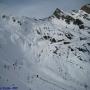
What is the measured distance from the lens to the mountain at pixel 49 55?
110825 mm

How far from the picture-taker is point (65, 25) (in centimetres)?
19938

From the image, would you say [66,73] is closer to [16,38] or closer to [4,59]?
[4,59]

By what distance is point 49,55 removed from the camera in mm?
157000

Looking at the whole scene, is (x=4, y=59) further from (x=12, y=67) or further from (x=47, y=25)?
(x=47, y=25)

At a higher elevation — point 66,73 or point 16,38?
point 16,38

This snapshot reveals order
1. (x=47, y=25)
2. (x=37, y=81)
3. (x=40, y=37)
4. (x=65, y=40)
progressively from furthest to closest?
(x=47, y=25)
(x=40, y=37)
(x=65, y=40)
(x=37, y=81)

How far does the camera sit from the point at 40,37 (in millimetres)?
186750

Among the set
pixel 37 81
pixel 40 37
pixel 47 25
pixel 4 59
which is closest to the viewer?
pixel 37 81

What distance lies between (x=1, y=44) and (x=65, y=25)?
69.2 meters

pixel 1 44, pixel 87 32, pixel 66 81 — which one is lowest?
pixel 66 81

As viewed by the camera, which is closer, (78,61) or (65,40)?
(78,61)

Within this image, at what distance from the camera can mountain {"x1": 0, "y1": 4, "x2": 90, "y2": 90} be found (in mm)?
110825

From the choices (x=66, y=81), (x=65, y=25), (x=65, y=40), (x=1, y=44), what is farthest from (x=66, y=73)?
(x=65, y=25)

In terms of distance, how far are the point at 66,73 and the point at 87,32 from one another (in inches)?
2490
